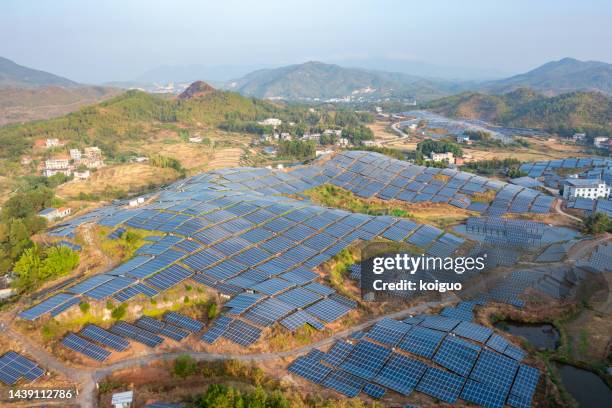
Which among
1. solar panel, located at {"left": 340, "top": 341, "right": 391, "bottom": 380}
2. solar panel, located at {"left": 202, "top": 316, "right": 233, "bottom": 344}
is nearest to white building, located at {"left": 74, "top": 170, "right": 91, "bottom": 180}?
solar panel, located at {"left": 202, "top": 316, "right": 233, "bottom": 344}

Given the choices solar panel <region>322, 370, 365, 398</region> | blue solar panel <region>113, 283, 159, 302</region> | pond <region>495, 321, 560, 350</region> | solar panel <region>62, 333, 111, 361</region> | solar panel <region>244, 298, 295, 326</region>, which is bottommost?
pond <region>495, 321, 560, 350</region>

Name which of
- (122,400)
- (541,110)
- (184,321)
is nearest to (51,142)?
(184,321)

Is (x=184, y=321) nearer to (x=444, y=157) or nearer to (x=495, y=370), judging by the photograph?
(x=495, y=370)

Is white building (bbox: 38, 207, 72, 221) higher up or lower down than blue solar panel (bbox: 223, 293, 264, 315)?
lower down

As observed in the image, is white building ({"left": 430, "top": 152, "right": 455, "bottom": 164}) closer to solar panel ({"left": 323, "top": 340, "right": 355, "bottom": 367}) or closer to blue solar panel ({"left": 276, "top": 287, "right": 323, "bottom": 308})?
blue solar panel ({"left": 276, "top": 287, "right": 323, "bottom": 308})

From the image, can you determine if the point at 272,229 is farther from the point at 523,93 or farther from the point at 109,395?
the point at 523,93

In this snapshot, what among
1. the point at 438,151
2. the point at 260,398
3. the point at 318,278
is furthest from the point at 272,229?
the point at 438,151

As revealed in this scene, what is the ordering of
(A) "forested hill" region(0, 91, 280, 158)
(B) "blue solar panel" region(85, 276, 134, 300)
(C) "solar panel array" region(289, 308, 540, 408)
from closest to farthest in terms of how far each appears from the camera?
(C) "solar panel array" region(289, 308, 540, 408)
(B) "blue solar panel" region(85, 276, 134, 300)
(A) "forested hill" region(0, 91, 280, 158)

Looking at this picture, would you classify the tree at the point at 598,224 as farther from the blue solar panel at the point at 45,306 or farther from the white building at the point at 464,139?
the white building at the point at 464,139
